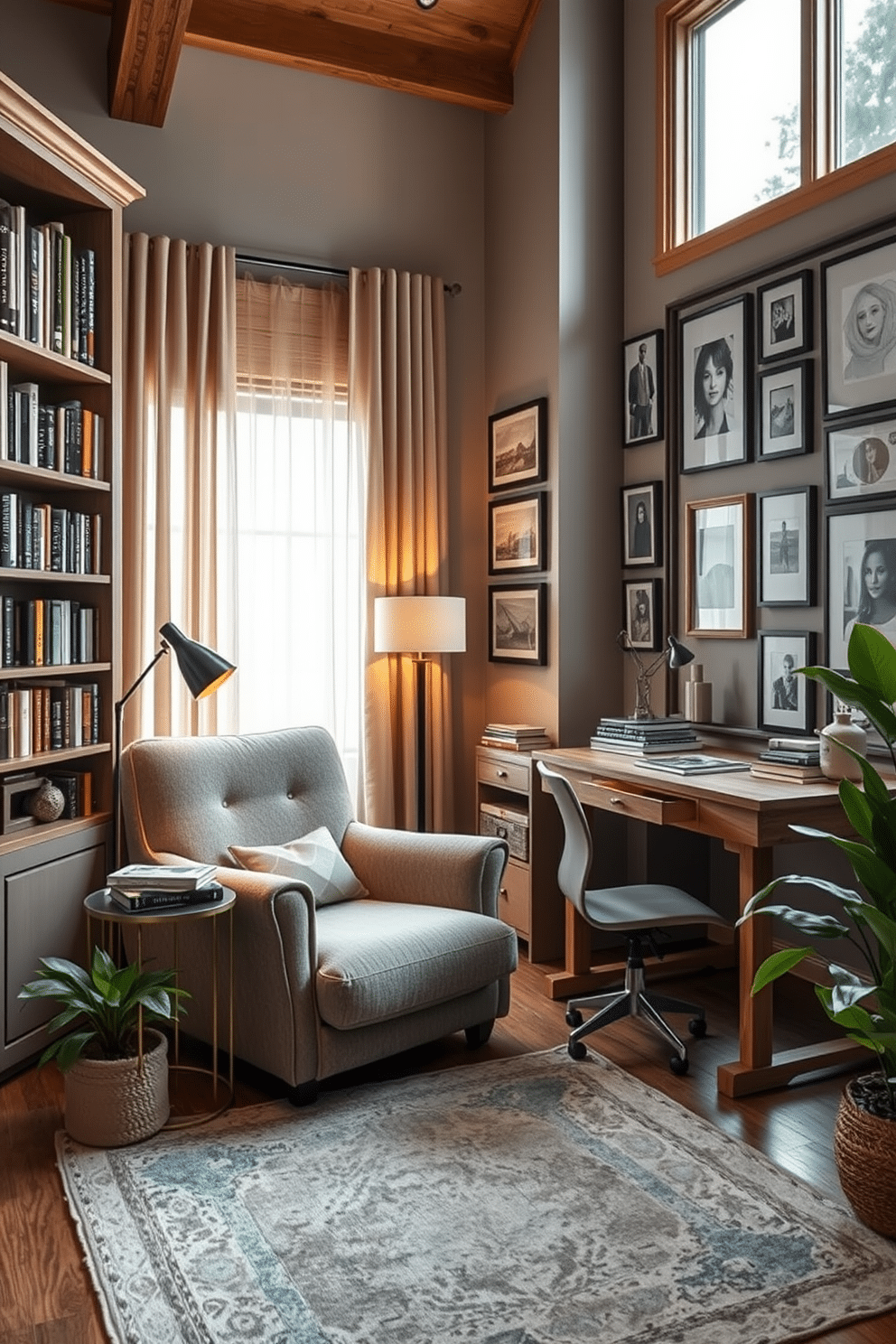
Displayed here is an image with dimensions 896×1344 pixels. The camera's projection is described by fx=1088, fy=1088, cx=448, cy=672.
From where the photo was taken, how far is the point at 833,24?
3.31m

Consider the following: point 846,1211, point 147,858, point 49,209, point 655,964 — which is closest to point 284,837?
point 147,858

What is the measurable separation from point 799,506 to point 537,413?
118 cm

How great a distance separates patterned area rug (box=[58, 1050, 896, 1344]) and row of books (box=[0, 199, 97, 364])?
219 cm

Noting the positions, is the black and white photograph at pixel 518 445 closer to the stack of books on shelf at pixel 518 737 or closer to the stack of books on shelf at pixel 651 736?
the stack of books on shelf at pixel 518 737

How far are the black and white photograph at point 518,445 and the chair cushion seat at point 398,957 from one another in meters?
1.84

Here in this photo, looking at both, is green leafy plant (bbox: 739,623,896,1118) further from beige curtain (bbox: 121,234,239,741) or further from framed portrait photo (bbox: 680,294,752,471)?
beige curtain (bbox: 121,234,239,741)

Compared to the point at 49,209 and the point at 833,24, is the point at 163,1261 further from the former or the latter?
the point at 833,24

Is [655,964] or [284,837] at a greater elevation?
[284,837]

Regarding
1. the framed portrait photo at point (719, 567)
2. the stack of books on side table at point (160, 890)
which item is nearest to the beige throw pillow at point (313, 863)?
the stack of books on side table at point (160, 890)

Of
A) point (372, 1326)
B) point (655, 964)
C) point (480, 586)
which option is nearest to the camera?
point (372, 1326)

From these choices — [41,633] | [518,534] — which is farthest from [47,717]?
[518,534]

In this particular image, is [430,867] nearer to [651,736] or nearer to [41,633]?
[651,736]

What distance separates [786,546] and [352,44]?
2.60m

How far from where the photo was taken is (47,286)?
124 inches
